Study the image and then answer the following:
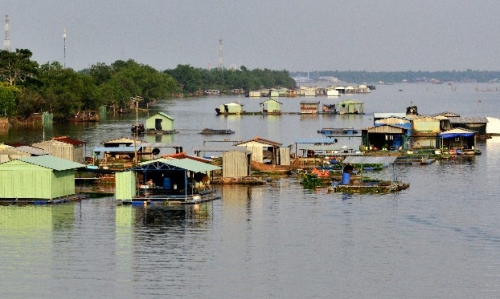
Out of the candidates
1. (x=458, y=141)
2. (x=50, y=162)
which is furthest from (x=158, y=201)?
(x=458, y=141)

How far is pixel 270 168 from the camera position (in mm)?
46406

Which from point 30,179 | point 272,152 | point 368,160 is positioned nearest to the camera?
point 30,179

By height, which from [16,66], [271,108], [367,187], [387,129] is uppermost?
[16,66]

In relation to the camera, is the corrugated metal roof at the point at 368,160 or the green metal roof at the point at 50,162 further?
the corrugated metal roof at the point at 368,160

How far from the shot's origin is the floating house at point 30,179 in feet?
121

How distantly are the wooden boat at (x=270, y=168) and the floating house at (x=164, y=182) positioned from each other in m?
6.49

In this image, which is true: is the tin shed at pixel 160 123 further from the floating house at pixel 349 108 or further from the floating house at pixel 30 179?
the floating house at pixel 30 179

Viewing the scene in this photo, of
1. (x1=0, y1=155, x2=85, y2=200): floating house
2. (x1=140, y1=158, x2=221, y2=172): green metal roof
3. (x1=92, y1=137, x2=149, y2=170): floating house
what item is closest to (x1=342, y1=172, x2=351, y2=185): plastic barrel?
(x1=140, y1=158, x2=221, y2=172): green metal roof

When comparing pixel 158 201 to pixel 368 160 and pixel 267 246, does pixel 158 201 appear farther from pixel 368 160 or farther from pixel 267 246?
pixel 368 160

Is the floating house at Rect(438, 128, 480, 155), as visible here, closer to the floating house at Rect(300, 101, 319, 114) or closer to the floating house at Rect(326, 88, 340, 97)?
the floating house at Rect(300, 101, 319, 114)

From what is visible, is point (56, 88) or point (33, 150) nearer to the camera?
point (33, 150)

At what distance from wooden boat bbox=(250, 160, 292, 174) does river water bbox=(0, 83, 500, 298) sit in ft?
7.76

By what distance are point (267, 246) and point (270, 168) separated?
15663 millimetres

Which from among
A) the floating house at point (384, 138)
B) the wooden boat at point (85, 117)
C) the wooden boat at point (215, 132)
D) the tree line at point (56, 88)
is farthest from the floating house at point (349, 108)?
the floating house at point (384, 138)
